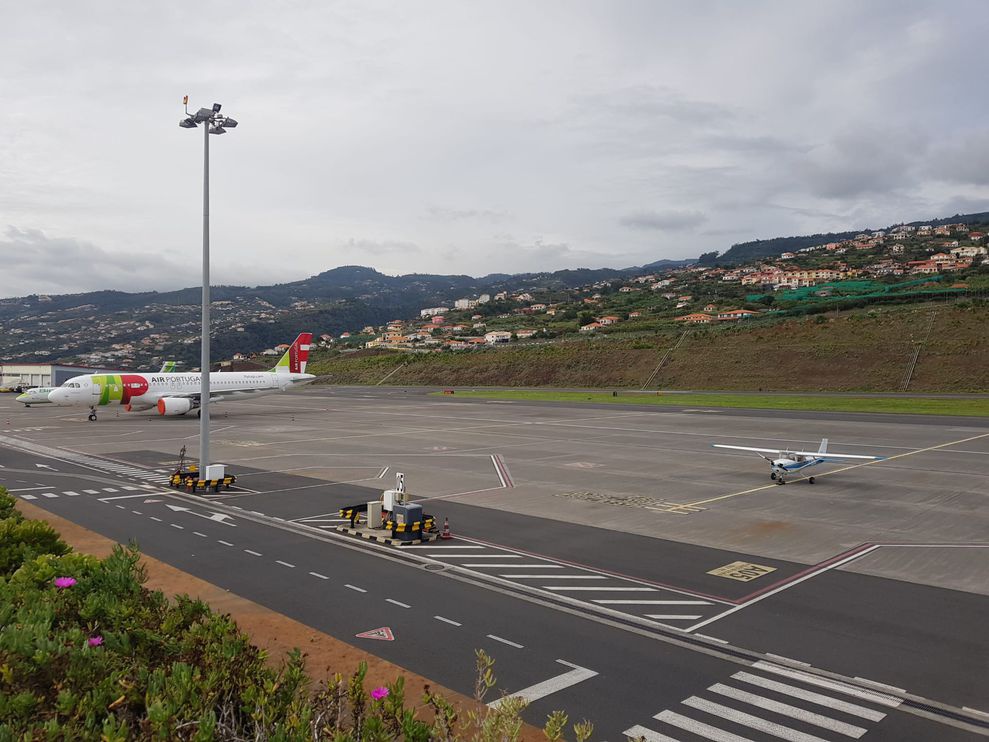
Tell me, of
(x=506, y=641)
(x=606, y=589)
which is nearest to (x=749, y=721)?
(x=506, y=641)

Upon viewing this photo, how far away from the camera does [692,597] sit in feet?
53.2

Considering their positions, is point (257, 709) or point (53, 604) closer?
point (257, 709)

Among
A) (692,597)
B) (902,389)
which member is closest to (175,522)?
(692,597)

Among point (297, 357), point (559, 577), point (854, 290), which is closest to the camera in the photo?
point (559, 577)

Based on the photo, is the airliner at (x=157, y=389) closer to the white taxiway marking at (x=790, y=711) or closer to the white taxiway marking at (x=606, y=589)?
the white taxiway marking at (x=606, y=589)

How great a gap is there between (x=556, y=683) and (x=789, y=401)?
70719 mm

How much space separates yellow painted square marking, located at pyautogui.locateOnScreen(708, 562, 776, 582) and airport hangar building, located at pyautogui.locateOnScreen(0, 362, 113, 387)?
133371 mm

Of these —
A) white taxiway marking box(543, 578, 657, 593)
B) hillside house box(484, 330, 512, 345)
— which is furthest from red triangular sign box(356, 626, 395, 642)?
hillside house box(484, 330, 512, 345)

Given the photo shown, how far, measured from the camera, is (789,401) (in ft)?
246

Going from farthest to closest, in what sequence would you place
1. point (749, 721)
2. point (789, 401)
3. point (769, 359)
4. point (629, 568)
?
point (769, 359) < point (789, 401) < point (629, 568) < point (749, 721)

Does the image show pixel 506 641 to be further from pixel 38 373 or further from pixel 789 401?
pixel 38 373

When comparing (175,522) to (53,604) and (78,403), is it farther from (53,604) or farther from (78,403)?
(78,403)

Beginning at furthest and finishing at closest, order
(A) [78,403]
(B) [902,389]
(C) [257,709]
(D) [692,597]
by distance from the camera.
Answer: (B) [902,389], (A) [78,403], (D) [692,597], (C) [257,709]

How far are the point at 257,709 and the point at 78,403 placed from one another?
6608 centimetres
